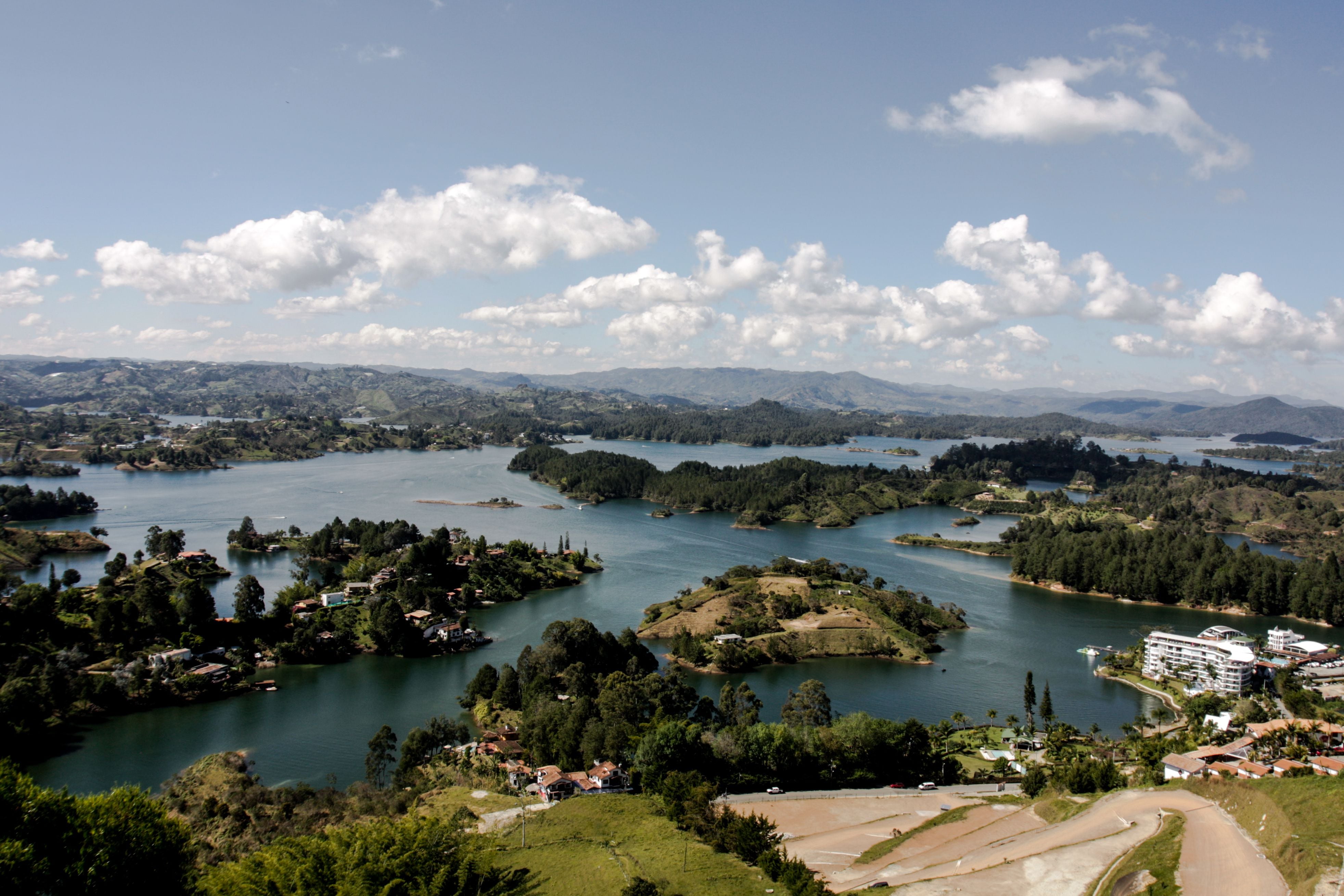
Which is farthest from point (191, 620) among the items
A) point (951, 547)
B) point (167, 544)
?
point (951, 547)

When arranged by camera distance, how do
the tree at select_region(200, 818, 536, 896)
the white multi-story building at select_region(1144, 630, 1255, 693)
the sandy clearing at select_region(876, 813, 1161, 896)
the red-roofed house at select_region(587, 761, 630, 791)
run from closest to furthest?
the tree at select_region(200, 818, 536, 896) → the sandy clearing at select_region(876, 813, 1161, 896) → the red-roofed house at select_region(587, 761, 630, 791) → the white multi-story building at select_region(1144, 630, 1255, 693)

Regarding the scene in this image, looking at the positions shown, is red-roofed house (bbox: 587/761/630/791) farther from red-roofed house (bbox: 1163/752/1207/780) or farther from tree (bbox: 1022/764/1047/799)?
red-roofed house (bbox: 1163/752/1207/780)

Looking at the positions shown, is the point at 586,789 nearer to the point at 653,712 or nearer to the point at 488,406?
the point at 653,712

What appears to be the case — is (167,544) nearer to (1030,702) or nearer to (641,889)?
(641,889)

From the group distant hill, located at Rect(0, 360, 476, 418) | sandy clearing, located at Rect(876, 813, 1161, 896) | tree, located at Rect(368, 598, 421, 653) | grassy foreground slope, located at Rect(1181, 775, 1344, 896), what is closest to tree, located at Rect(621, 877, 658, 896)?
sandy clearing, located at Rect(876, 813, 1161, 896)

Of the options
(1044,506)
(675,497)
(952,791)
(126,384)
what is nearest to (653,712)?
(952,791)

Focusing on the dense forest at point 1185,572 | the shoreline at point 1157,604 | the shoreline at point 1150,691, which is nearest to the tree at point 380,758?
the shoreline at point 1150,691
